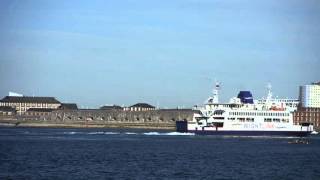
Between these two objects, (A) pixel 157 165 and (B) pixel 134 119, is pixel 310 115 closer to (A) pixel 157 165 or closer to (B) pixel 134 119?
(B) pixel 134 119

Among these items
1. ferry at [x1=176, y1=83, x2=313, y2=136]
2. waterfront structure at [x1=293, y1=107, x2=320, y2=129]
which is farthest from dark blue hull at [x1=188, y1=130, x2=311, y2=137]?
waterfront structure at [x1=293, y1=107, x2=320, y2=129]

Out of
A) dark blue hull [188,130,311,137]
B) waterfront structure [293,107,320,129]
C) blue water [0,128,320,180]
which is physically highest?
waterfront structure [293,107,320,129]

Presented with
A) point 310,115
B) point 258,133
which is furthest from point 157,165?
point 310,115

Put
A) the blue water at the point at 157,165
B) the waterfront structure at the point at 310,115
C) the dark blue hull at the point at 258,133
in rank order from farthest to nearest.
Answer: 1. the waterfront structure at the point at 310,115
2. the dark blue hull at the point at 258,133
3. the blue water at the point at 157,165

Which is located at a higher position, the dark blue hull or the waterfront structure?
the waterfront structure

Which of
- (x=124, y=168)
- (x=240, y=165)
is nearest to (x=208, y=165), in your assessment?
(x=240, y=165)

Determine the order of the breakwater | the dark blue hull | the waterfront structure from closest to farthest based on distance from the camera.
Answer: the dark blue hull, the waterfront structure, the breakwater

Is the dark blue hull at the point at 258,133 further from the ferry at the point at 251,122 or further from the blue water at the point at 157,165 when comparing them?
the blue water at the point at 157,165

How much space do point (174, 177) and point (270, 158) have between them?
64.3 ft

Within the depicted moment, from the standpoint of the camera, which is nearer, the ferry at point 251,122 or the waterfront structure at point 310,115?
the ferry at point 251,122

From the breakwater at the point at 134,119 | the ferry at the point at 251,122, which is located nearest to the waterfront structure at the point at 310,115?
the breakwater at the point at 134,119

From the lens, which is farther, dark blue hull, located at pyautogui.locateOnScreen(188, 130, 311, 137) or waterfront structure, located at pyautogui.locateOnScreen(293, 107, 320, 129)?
waterfront structure, located at pyautogui.locateOnScreen(293, 107, 320, 129)

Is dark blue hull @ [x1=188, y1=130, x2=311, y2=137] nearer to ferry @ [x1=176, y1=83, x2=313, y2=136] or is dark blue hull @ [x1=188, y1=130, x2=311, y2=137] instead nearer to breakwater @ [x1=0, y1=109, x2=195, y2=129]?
ferry @ [x1=176, y1=83, x2=313, y2=136]

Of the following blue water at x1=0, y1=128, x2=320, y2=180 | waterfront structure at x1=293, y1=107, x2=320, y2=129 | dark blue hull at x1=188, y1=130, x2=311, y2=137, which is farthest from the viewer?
waterfront structure at x1=293, y1=107, x2=320, y2=129
